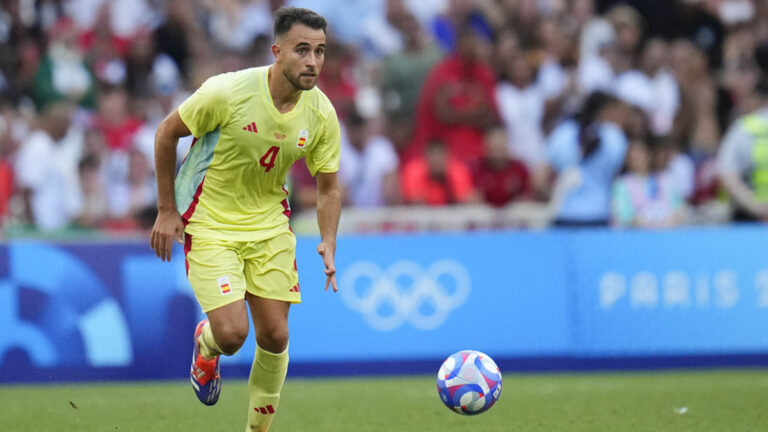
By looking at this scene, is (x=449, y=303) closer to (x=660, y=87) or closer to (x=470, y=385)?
(x=470, y=385)

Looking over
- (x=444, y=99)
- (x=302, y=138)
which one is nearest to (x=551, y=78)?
(x=444, y=99)

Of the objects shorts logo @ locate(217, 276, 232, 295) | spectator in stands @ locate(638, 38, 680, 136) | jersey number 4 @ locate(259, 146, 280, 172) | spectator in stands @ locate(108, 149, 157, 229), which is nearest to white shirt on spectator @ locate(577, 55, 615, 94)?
spectator in stands @ locate(638, 38, 680, 136)

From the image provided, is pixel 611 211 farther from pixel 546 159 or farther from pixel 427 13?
pixel 427 13

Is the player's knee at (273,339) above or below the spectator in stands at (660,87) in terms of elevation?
below

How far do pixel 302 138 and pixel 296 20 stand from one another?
2.22 feet

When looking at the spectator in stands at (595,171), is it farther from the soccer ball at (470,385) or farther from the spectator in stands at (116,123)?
the soccer ball at (470,385)

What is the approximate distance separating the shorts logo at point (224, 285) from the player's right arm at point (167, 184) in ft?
1.12

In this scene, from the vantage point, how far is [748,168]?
495 inches

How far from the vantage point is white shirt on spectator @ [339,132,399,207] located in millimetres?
14258

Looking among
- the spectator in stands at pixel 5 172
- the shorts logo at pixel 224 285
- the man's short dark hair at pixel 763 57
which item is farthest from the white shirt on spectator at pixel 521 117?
the shorts logo at pixel 224 285

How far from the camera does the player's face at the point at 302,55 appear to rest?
7137 millimetres

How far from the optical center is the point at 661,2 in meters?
17.4

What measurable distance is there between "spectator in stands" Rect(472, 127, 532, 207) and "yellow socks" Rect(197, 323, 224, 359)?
6.31m

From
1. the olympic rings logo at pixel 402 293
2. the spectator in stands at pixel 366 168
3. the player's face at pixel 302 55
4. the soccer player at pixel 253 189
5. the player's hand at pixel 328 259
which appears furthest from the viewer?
the spectator in stands at pixel 366 168
